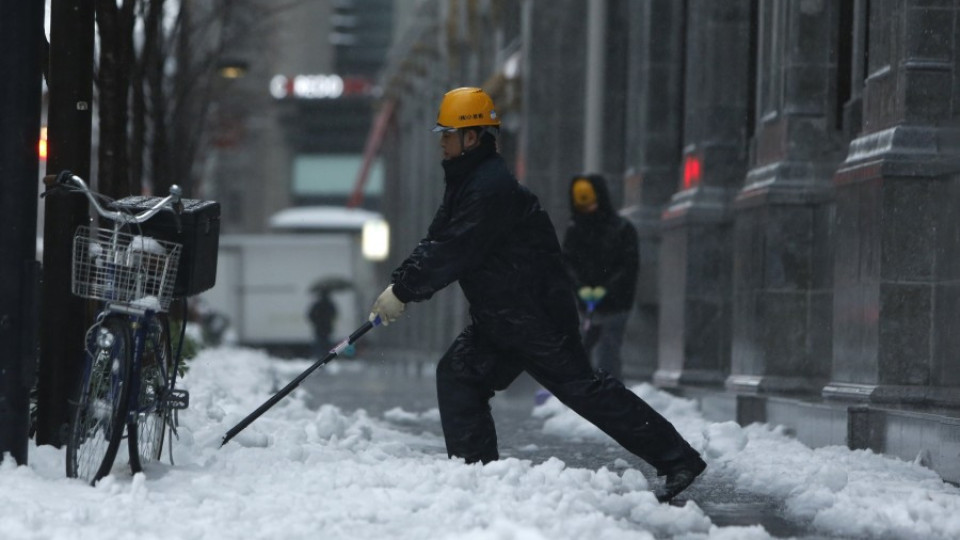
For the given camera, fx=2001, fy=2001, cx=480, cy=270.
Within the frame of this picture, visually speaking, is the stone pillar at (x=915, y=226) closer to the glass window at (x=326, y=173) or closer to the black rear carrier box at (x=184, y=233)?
the black rear carrier box at (x=184, y=233)

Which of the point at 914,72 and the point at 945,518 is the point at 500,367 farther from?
the point at 914,72

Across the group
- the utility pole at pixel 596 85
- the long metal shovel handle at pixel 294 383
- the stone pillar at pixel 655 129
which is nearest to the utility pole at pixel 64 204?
the long metal shovel handle at pixel 294 383

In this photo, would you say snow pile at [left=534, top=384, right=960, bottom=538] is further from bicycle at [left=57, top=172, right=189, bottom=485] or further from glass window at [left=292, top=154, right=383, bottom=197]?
glass window at [left=292, top=154, right=383, bottom=197]

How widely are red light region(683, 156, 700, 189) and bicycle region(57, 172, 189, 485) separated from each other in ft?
31.4

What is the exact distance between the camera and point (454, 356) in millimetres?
8812

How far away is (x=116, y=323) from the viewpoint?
25.8 feet

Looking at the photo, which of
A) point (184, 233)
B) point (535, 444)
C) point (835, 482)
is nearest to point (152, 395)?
point (184, 233)

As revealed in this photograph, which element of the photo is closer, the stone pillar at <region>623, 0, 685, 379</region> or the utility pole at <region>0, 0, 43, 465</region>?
the utility pole at <region>0, 0, 43, 465</region>

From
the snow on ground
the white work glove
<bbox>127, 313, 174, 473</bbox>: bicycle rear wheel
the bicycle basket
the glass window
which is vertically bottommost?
the snow on ground

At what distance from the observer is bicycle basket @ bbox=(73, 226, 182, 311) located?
7.82 m

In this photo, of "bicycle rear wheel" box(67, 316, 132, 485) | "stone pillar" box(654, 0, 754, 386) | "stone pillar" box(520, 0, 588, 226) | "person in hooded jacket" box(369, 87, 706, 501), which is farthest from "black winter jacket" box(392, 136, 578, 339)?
"stone pillar" box(520, 0, 588, 226)

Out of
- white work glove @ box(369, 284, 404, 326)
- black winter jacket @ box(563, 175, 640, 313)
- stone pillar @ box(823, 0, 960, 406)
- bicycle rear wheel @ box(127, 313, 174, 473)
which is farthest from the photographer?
black winter jacket @ box(563, 175, 640, 313)

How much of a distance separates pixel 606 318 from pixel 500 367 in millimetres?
6606

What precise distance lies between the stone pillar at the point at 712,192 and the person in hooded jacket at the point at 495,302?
26.6 feet
